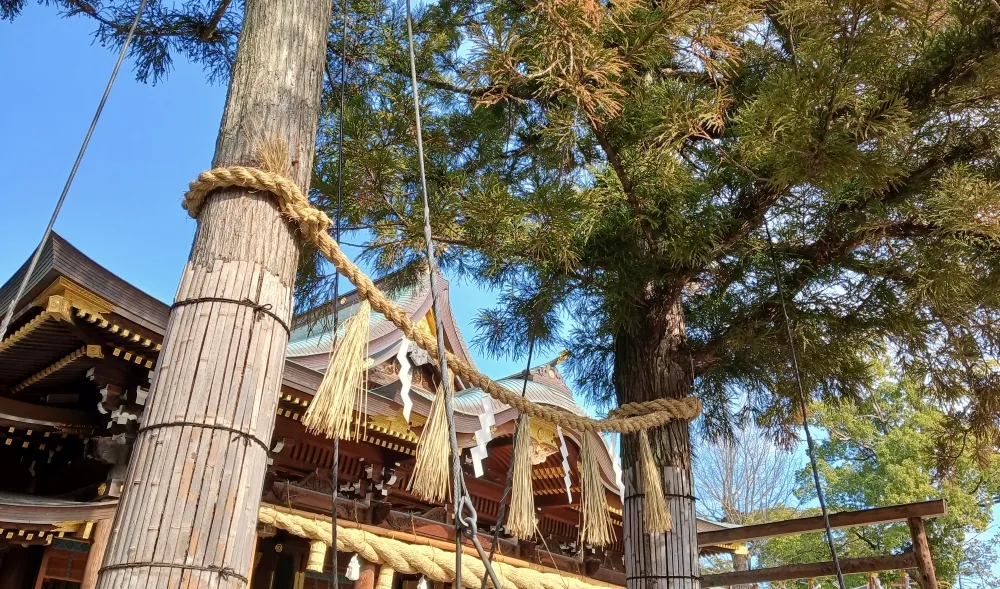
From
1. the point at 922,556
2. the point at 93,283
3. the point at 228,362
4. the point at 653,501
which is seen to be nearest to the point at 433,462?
the point at 228,362

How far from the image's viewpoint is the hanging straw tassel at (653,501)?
2.65 m

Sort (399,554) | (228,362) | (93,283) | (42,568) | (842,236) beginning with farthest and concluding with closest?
1. (399,554)
2. (42,568)
3. (93,283)
4. (842,236)
5. (228,362)

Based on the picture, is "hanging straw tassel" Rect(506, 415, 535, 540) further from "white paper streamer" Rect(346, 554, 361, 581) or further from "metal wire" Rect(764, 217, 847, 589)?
"white paper streamer" Rect(346, 554, 361, 581)

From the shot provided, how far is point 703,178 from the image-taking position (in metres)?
2.87

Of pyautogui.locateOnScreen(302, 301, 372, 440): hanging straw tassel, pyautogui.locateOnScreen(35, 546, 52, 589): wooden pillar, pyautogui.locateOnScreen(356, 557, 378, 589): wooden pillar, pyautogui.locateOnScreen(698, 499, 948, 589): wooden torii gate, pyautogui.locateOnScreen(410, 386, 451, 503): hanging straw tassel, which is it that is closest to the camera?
pyautogui.locateOnScreen(302, 301, 372, 440): hanging straw tassel

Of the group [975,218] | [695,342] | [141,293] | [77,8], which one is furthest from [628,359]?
[77,8]

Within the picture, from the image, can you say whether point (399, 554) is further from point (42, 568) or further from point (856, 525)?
point (856, 525)

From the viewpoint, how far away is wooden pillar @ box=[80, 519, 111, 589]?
340cm

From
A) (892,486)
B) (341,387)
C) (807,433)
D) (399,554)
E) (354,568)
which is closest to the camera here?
(341,387)

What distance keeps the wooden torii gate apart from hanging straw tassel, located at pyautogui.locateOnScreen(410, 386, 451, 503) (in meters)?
2.50

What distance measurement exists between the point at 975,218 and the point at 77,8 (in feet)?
12.2

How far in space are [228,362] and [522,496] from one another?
4.32 feet

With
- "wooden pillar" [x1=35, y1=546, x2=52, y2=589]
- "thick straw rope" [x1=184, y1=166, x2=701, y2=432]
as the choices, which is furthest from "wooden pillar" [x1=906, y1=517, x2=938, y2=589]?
"wooden pillar" [x1=35, y1=546, x2=52, y2=589]

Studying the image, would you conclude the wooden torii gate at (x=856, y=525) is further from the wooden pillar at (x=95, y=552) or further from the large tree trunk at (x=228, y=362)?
the wooden pillar at (x=95, y=552)
